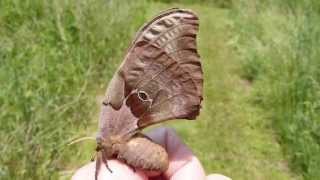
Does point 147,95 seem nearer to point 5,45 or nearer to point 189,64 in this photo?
point 189,64

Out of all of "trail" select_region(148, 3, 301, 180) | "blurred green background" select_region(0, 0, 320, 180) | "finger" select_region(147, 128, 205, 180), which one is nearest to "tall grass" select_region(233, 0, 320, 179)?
"blurred green background" select_region(0, 0, 320, 180)

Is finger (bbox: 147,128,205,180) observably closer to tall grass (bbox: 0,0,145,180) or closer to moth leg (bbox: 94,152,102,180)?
moth leg (bbox: 94,152,102,180)

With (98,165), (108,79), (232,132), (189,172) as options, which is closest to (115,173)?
(98,165)

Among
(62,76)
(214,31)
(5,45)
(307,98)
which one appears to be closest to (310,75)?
(307,98)

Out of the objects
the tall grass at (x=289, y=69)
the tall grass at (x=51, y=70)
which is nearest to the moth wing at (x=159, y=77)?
the tall grass at (x=51, y=70)

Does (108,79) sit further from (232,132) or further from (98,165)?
(98,165)

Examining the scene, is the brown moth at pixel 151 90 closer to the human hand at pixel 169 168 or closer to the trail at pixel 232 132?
the human hand at pixel 169 168
